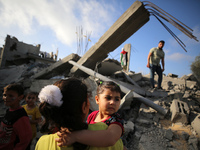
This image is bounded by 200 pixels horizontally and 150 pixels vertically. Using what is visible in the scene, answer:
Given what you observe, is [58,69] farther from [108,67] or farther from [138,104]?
[138,104]

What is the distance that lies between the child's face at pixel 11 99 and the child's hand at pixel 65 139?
1.56 meters

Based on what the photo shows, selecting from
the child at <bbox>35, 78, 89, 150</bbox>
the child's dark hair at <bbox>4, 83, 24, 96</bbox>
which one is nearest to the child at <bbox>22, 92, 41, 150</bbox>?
the child's dark hair at <bbox>4, 83, 24, 96</bbox>

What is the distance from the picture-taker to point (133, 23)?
3283 mm

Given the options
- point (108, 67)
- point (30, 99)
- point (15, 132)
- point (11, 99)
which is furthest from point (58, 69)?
point (15, 132)

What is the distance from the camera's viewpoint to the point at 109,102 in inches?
56.9

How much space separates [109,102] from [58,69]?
14.4 feet

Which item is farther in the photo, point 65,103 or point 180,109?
point 180,109

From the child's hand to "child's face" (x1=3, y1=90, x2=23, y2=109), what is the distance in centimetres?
156

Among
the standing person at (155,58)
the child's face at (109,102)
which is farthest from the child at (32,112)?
the standing person at (155,58)

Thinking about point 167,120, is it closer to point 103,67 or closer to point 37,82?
point 103,67

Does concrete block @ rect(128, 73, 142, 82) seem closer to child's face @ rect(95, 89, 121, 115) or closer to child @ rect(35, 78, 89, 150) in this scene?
child's face @ rect(95, 89, 121, 115)

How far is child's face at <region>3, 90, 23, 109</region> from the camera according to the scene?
1733 mm

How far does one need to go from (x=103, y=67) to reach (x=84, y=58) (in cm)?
105

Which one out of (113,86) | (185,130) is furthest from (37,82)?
(185,130)
